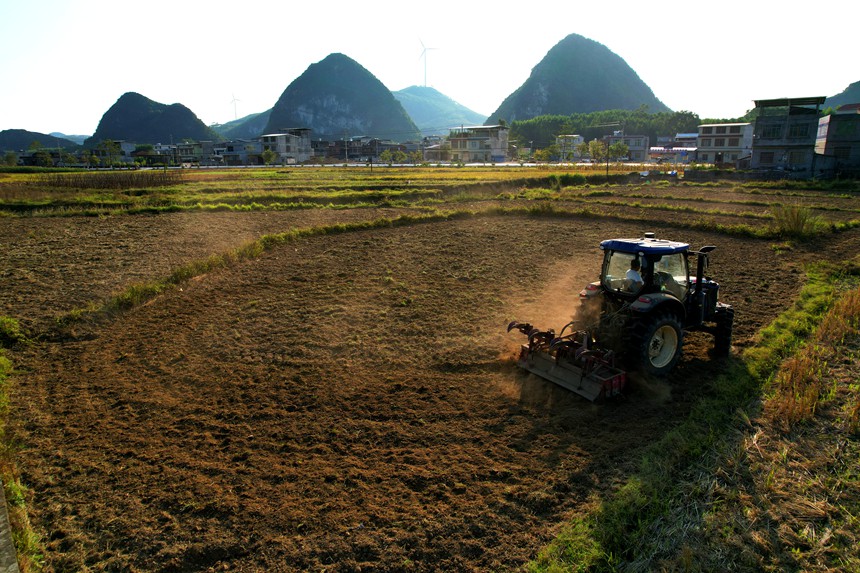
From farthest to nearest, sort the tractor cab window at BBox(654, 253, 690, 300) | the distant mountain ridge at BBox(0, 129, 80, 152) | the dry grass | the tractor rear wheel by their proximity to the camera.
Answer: the distant mountain ridge at BBox(0, 129, 80, 152) → the tractor cab window at BBox(654, 253, 690, 300) → the tractor rear wheel → the dry grass

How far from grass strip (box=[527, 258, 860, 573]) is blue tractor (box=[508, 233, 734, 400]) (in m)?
0.93

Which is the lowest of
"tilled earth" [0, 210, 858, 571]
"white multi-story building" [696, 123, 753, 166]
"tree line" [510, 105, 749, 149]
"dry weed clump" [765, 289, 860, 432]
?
"tilled earth" [0, 210, 858, 571]

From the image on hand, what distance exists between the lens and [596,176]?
49.3m

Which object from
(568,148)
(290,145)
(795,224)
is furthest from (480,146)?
(795,224)

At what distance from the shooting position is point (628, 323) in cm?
754

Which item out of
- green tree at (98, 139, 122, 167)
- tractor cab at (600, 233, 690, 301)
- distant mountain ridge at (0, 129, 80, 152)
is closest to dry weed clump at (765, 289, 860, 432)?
tractor cab at (600, 233, 690, 301)

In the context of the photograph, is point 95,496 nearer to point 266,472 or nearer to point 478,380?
point 266,472

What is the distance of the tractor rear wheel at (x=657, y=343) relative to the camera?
7.32 meters

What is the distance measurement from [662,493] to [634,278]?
3434mm

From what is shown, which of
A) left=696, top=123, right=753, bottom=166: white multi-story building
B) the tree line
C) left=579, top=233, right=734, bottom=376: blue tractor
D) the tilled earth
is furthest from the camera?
the tree line

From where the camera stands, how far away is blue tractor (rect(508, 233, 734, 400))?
736 cm

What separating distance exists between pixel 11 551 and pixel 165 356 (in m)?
5.35

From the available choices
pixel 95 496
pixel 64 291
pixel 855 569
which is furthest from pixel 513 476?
pixel 64 291

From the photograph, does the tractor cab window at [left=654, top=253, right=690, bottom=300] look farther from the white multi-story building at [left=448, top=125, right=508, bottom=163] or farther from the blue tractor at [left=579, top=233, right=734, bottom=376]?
the white multi-story building at [left=448, top=125, right=508, bottom=163]
